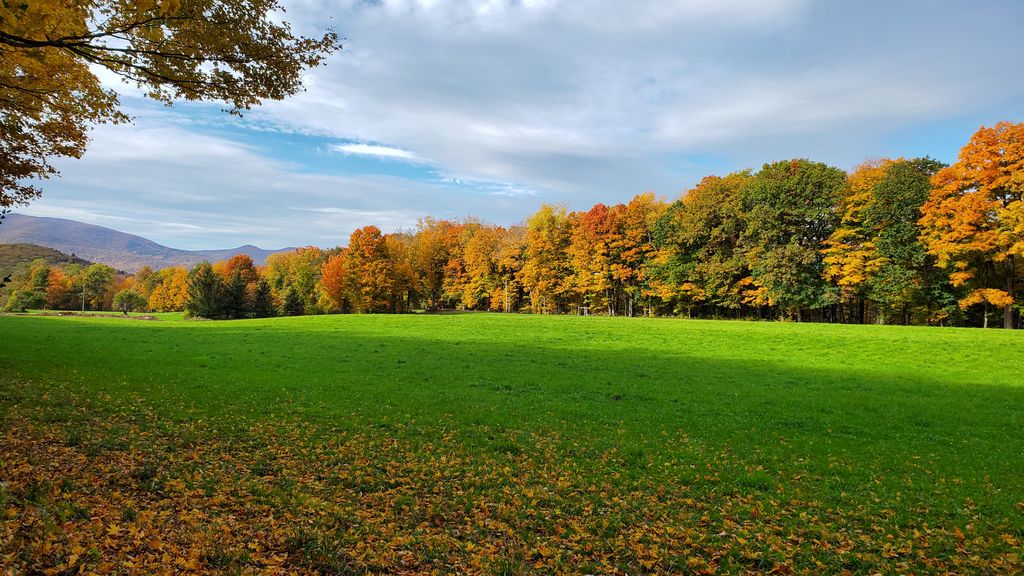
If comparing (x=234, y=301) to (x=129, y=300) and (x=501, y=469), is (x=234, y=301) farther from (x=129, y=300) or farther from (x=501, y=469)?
(x=129, y=300)

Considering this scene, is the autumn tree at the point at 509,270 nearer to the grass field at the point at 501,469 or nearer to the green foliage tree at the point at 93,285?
the grass field at the point at 501,469

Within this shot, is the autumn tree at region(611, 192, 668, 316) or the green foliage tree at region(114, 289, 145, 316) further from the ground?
the autumn tree at region(611, 192, 668, 316)

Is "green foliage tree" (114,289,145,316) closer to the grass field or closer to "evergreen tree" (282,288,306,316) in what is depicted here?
"evergreen tree" (282,288,306,316)

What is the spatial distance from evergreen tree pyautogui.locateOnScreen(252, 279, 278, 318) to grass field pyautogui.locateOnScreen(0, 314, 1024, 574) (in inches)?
1918

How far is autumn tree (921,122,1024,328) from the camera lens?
98.2ft

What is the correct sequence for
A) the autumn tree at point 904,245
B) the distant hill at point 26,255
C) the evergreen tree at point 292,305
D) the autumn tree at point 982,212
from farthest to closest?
the distant hill at point 26,255 < the evergreen tree at point 292,305 < the autumn tree at point 904,245 < the autumn tree at point 982,212

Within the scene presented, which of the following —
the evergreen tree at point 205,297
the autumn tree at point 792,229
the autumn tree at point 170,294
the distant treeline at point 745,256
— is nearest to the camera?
the distant treeline at point 745,256

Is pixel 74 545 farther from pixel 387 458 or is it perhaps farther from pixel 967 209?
pixel 967 209

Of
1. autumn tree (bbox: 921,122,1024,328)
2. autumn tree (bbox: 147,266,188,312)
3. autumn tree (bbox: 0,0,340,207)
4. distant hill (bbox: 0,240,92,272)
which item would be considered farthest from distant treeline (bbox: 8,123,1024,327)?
distant hill (bbox: 0,240,92,272)

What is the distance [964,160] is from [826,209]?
9971mm

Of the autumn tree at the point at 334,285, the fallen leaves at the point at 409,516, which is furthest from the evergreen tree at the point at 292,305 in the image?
the fallen leaves at the point at 409,516

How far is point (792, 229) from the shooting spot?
43281 mm

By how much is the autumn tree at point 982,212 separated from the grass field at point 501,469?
18.0 meters

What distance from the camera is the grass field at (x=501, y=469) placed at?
16.5 ft
